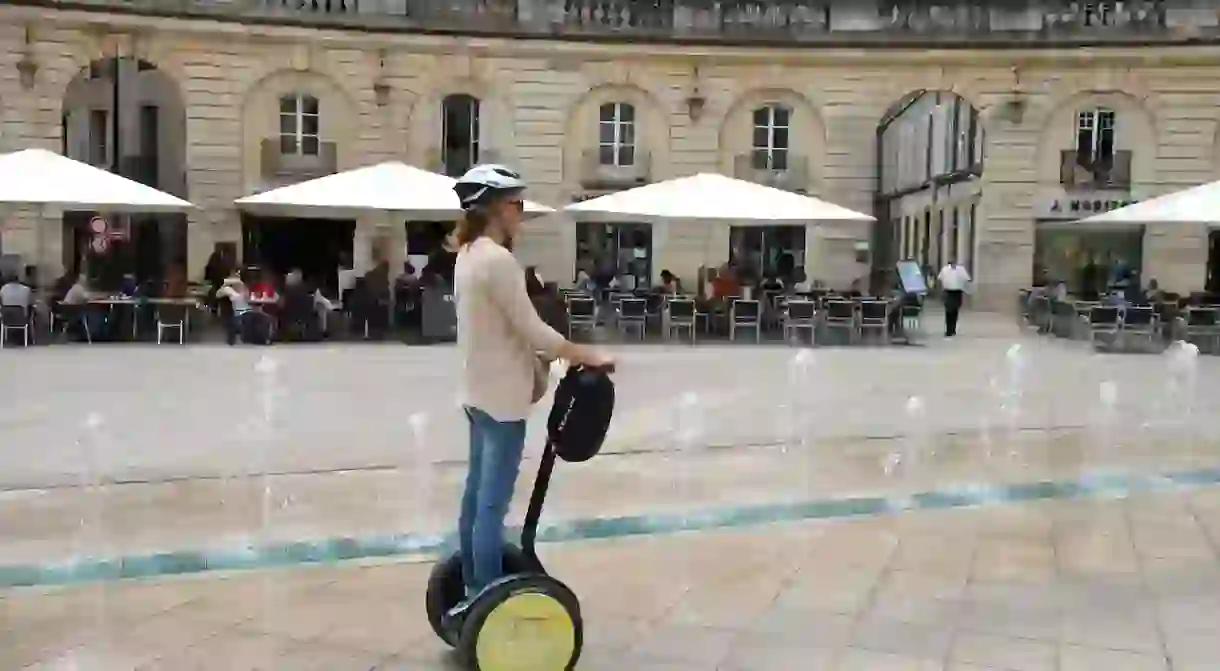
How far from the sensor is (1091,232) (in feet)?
96.9

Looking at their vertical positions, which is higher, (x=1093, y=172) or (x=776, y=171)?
(x=1093, y=172)

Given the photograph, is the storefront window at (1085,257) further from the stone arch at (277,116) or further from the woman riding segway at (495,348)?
the woman riding segway at (495,348)

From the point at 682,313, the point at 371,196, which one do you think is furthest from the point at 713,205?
the point at 371,196

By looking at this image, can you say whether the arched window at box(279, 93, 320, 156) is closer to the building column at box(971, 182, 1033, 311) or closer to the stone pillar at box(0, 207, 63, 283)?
the stone pillar at box(0, 207, 63, 283)

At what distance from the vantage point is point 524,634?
4477 millimetres

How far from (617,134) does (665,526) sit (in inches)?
851

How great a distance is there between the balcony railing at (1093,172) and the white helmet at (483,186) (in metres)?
26.0

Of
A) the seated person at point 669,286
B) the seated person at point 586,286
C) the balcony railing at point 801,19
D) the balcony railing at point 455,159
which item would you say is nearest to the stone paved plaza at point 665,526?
the seated person at point 669,286

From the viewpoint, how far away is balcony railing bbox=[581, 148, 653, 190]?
28.0 m

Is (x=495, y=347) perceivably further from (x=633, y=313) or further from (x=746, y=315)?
(x=746, y=315)

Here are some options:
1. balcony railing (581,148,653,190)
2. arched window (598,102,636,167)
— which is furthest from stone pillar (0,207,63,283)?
arched window (598,102,636,167)

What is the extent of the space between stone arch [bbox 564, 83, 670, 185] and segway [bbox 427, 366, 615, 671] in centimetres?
2389

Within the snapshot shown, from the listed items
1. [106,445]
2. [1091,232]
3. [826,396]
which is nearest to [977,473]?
[826,396]

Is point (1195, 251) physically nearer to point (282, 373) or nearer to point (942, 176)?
point (942, 176)
